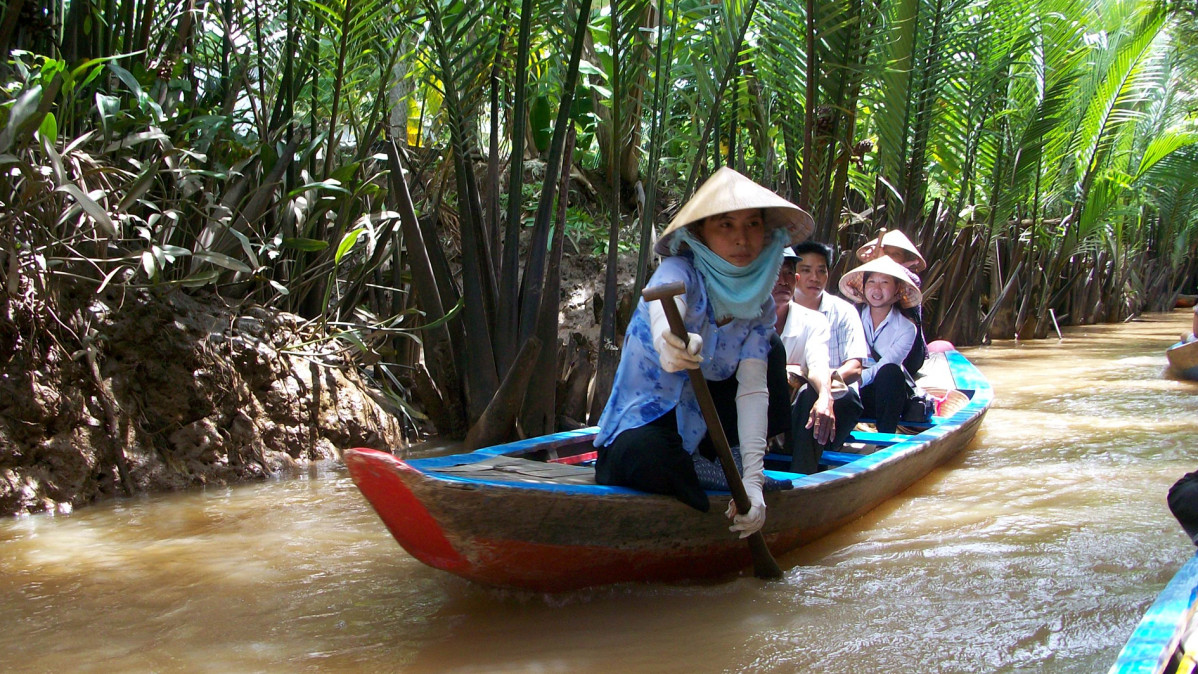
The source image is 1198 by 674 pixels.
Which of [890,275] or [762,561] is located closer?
[762,561]

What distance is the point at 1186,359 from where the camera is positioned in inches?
313

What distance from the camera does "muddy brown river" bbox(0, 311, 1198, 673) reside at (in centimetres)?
239

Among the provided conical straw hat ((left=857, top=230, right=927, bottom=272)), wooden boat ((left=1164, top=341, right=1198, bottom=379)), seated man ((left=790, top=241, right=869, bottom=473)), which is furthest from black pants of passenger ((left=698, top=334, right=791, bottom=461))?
wooden boat ((left=1164, top=341, right=1198, bottom=379))

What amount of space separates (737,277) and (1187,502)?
4.03 feet

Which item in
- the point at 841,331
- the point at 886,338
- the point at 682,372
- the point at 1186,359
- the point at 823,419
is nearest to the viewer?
the point at 682,372

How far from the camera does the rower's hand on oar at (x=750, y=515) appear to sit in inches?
108

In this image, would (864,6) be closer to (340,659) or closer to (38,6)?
(38,6)

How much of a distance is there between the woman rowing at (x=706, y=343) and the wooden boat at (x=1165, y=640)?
1.14 meters

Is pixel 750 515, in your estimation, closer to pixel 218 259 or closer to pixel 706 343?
Answer: pixel 706 343

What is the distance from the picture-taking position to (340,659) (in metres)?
2.36

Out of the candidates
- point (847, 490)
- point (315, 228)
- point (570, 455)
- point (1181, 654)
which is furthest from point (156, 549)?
point (1181, 654)

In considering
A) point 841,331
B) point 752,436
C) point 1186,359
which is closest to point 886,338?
point 841,331

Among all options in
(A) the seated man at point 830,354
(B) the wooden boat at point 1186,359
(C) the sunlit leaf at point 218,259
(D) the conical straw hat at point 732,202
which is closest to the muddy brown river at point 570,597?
(A) the seated man at point 830,354

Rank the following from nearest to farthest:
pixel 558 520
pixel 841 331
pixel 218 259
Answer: pixel 558 520 < pixel 218 259 < pixel 841 331
